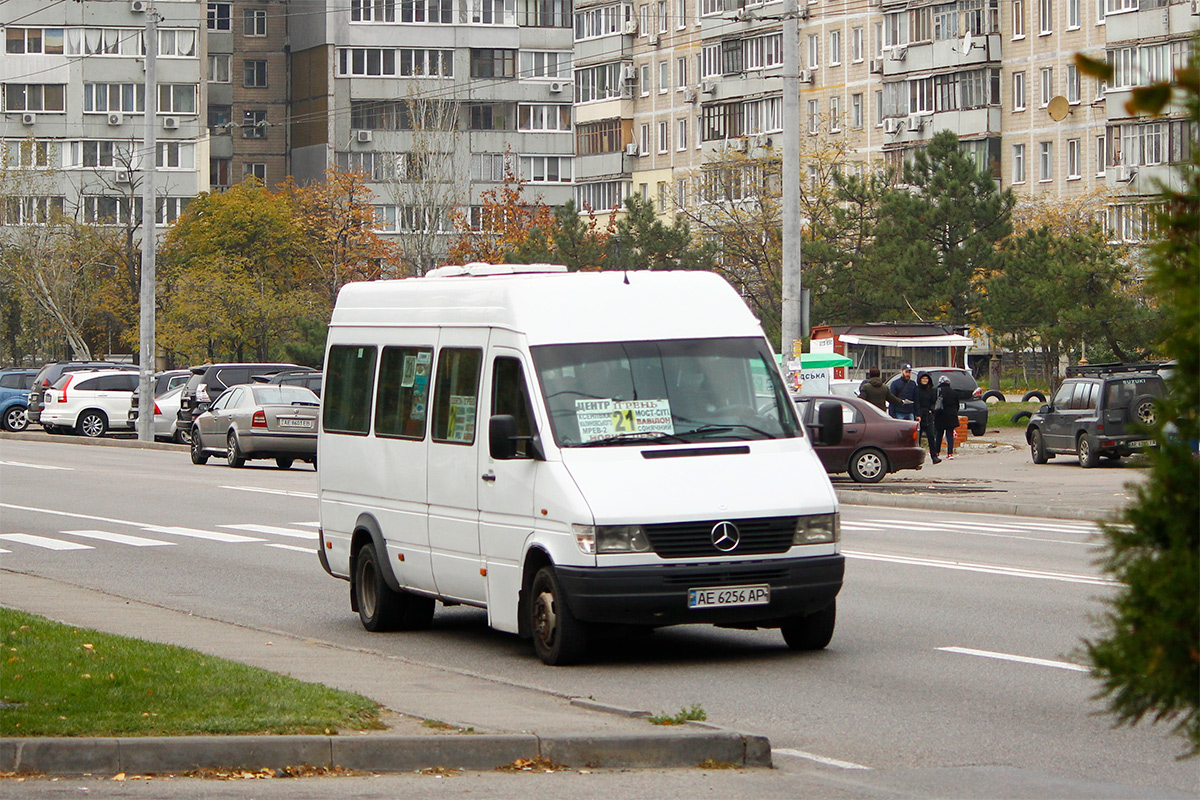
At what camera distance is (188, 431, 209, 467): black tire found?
37.6 m

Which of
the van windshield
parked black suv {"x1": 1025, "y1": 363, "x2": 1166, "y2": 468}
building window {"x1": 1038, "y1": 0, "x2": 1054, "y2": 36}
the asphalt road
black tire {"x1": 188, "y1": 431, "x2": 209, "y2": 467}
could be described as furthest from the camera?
building window {"x1": 1038, "y1": 0, "x2": 1054, "y2": 36}

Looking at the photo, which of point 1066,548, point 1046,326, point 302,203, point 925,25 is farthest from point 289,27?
point 1066,548

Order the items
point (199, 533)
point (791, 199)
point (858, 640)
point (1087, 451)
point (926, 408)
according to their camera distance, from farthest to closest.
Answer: point (926, 408) → point (1087, 451) → point (791, 199) → point (199, 533) → point (858, 640)

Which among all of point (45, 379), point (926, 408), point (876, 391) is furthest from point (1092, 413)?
point (45, 379)

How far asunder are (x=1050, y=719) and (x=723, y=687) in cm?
191

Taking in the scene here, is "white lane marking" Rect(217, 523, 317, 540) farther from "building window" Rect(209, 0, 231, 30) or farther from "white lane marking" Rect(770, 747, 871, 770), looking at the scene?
"building window" Rect(209, 0, 231, 30)

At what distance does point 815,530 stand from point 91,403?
4578 centimetres

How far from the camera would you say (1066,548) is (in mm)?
19438

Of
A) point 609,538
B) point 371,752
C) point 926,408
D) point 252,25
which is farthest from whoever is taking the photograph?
point 252,25

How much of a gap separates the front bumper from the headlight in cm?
10

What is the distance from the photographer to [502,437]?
37.3 ft

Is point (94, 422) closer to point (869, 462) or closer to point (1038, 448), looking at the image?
point (1038, 448)

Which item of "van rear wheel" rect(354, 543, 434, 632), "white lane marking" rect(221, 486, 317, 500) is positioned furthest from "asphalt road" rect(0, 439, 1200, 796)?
"white lane marking" rect(221, 486, 317, 500)

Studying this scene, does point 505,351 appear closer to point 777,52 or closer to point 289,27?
point 777,52
